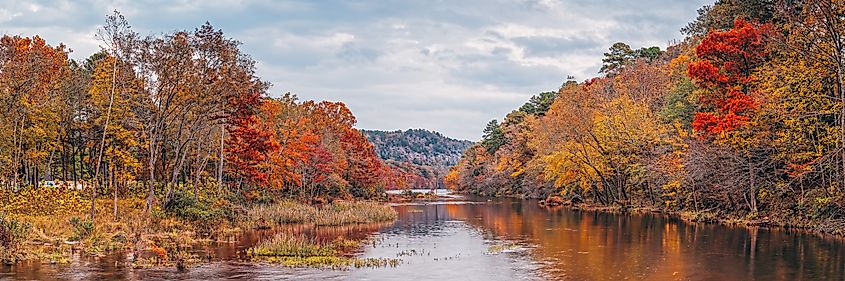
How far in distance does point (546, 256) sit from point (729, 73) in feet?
74.0

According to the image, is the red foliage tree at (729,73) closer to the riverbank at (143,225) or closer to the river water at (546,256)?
the river water at (546,256)

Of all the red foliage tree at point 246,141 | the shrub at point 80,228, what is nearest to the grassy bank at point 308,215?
the red foliage tree at point 246,141

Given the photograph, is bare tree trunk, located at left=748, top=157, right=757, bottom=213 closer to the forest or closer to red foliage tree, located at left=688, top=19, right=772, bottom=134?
the forest

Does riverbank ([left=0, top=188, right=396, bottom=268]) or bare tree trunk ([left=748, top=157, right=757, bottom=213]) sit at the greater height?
bare tree trunk ([left=748, top=157, right=757, bottom=213])

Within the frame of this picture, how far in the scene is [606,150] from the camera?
193 feet

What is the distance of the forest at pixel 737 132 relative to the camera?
3506 cm

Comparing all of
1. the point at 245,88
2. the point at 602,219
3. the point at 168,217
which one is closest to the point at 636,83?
the point at 602,219

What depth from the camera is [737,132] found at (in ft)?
132

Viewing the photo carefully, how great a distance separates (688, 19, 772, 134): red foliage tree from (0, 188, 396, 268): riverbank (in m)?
20.8

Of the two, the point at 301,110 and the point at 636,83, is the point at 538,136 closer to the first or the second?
the point at 636,83

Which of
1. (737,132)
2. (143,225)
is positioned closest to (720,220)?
(737,132)

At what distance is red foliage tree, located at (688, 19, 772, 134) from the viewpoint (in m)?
39.9

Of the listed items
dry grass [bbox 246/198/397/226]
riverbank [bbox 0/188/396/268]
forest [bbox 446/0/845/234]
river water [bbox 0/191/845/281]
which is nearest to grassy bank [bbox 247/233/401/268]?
riverbank [bbox 0/188/396/268]

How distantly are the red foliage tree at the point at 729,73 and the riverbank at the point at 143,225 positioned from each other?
20.8 m
